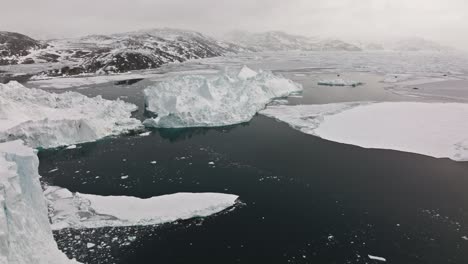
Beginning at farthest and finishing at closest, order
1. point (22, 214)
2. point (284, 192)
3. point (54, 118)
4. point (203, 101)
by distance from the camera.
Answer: point (203, 101), point (54, 118), point (284, 192), point (22, 214)

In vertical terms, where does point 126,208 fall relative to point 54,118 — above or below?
below

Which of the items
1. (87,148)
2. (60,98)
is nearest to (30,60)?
(60,98)

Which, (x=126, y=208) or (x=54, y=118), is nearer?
(x=126, y=208)

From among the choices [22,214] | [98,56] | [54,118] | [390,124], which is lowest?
[390,124]

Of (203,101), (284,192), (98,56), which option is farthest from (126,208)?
(98,56)

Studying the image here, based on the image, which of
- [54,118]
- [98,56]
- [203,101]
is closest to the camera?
[54,118]

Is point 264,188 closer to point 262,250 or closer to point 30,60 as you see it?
point 262,250

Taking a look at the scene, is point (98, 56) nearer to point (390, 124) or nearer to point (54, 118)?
point (54, 118)
